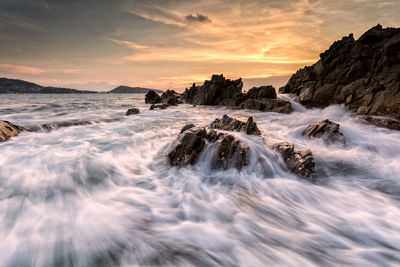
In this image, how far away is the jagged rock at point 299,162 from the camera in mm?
5613

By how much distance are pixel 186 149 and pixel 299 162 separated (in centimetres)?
365

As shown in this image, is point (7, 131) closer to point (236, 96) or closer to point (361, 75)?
point (236, 96)

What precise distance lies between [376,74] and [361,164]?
47.0 feet

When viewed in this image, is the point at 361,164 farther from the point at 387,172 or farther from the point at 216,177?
the point at 216,177

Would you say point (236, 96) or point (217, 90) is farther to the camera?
point (217, 90)

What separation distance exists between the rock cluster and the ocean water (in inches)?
10.8

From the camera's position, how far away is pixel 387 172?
604cm

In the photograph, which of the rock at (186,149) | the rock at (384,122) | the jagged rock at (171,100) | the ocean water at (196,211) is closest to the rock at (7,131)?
the ocean water at (196,211)

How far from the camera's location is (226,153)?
600 centimetres

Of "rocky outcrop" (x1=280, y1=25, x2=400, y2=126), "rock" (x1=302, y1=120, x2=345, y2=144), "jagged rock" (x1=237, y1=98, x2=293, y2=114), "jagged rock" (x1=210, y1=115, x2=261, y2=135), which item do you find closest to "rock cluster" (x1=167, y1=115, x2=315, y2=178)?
"jagged rock" (x1=210, y1=115, x2=261, y2=135)

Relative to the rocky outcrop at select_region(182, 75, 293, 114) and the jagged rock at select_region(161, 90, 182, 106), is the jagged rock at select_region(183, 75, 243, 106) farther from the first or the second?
the jagged rock at select_region(161, 90, 182, 106)

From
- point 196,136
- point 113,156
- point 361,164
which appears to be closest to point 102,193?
point 113,156

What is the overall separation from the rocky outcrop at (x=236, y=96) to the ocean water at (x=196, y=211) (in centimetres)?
1466

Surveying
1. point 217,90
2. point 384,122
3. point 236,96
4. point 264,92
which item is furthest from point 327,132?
point 217,90
